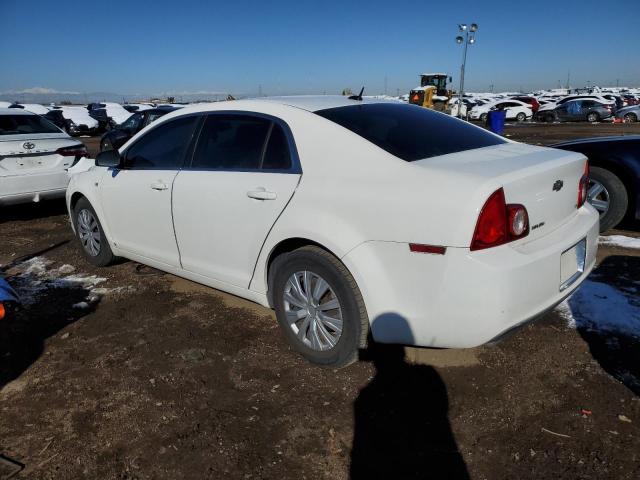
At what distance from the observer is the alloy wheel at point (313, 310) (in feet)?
9.62

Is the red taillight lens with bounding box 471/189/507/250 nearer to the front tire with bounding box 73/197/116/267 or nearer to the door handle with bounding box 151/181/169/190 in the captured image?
the door handle with bounding box 151/181/169/190

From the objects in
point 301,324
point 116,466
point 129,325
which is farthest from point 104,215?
point 116,466

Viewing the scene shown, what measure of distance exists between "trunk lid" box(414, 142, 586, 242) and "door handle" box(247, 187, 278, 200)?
90 centimetres

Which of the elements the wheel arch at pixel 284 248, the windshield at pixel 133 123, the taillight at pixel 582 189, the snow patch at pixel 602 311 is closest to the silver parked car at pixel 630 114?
the windshield at pixel 133 123

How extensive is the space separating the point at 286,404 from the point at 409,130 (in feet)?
5.94

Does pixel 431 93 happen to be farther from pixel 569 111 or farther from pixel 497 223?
pixel 497 223

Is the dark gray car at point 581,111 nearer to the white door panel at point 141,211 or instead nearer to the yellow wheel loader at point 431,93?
the yellow wheel loader at point 431,93

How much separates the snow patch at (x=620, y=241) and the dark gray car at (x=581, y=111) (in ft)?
89.4

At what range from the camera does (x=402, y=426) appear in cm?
256

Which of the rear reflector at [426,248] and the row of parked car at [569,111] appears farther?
the row of parked car at [569,111]

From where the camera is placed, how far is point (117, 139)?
14289 mm

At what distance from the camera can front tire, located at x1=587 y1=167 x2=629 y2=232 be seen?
5.43m

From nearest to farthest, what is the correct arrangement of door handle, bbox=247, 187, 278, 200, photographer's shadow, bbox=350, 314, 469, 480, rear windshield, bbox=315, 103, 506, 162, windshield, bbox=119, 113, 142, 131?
photographer's shadow, bbox=350, 314, 469, 480 < rear windshield, bbox=315, 103, 506, 162 < door handle, bbox=247, 187, 278, 200 < windshield, bbox=119, 113, 142, 131

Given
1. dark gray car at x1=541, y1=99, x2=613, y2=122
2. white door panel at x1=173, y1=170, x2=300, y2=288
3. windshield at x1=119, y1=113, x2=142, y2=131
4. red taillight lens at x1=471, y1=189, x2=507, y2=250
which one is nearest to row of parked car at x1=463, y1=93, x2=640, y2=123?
dark gray car at x1=541, y1=99, x2=613, y2=122
